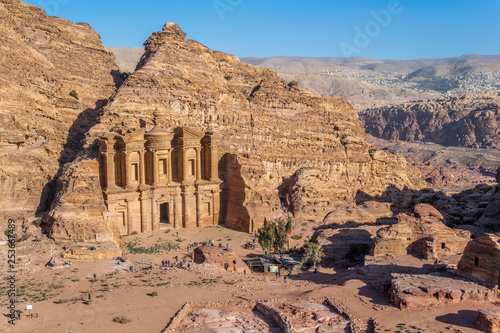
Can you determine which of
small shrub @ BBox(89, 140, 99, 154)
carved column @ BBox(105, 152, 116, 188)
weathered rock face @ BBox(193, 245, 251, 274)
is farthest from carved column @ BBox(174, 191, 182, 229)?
weathered rock face @ BBox(193, 245, 251, 274)

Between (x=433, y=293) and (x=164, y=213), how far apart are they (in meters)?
29.5

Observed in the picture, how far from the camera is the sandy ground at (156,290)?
21609 mm

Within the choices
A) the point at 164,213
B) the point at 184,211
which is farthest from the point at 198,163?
the point at 164,213

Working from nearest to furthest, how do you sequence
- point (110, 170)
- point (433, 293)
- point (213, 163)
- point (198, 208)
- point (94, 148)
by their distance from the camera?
point (433, 293) < point (110, 170) < point (94, 148) < point (198, 208) < point (213, 163)

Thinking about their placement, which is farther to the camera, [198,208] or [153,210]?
[198,208]

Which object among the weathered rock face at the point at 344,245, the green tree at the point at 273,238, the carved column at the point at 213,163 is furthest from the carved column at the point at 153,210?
the weathered rock face at the point at 344,245

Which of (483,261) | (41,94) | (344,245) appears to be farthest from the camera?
(41,94)

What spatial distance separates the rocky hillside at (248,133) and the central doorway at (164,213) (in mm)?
5664

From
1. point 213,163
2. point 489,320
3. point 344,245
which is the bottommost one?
point 489,320

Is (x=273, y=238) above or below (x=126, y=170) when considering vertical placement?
below

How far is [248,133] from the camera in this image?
52156mm

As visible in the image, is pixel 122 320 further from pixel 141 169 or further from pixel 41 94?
pixel 41 94

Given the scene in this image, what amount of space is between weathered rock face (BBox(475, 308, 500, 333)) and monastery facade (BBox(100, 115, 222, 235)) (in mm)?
27265

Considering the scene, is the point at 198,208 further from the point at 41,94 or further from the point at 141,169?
the point at 41,94
